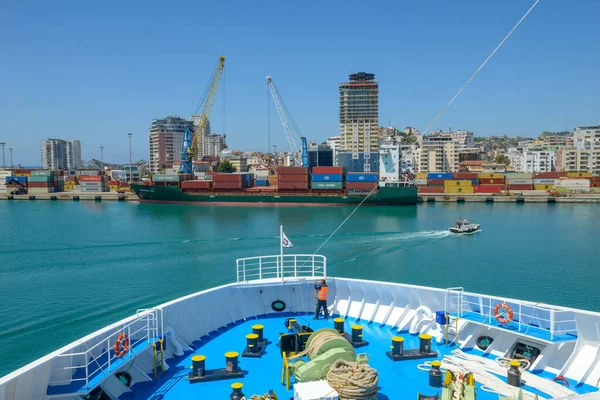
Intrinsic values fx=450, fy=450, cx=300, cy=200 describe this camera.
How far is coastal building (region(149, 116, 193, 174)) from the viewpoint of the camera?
145 meters

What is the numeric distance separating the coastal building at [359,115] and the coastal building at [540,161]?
34213 mm

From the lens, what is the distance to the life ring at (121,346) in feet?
16.4

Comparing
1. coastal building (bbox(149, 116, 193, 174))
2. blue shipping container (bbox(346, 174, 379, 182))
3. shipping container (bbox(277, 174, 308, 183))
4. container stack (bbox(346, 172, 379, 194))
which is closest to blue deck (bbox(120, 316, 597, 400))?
container stack (bbox(346, 172, 379, 194))

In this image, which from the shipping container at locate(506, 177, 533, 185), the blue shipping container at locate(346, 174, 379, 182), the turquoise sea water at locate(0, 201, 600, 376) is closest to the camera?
the turquoise sea water at locate(0, 201, 600, 376)

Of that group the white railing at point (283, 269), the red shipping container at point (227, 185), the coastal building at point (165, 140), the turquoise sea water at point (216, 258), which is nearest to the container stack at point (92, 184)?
the red shipping container at point (227, 185)

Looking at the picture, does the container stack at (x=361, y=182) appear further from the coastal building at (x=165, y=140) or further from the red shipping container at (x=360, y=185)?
the coastal building at (x=165, y=140)

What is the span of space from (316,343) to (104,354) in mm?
2499

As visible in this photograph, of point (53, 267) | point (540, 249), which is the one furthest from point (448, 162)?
point (53, 267)

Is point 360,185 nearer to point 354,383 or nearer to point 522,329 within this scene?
point 522,329

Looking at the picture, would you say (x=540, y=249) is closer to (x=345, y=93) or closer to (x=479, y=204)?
(x=479, y=204)

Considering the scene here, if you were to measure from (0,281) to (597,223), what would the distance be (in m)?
44.8

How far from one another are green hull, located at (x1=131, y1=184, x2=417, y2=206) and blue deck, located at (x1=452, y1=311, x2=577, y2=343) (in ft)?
164

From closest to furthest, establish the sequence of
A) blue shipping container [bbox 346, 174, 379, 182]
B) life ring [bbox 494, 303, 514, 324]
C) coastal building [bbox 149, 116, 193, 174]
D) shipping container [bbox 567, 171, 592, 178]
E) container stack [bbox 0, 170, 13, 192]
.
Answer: life ring [bbox 494, 303, 514, 324] → blue shipping container [bbox 346, 174, 379, 182] → shipping container [bbox 567, 171, 592, 178] → container stack [bbox 0, 170, 13, 192] → coastal building [bbox 149, 116, 193, 174]

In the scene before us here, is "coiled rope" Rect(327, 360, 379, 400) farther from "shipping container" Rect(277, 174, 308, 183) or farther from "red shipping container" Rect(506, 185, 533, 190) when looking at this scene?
"red shipping container" Rect(506, 185, 533, 190)
